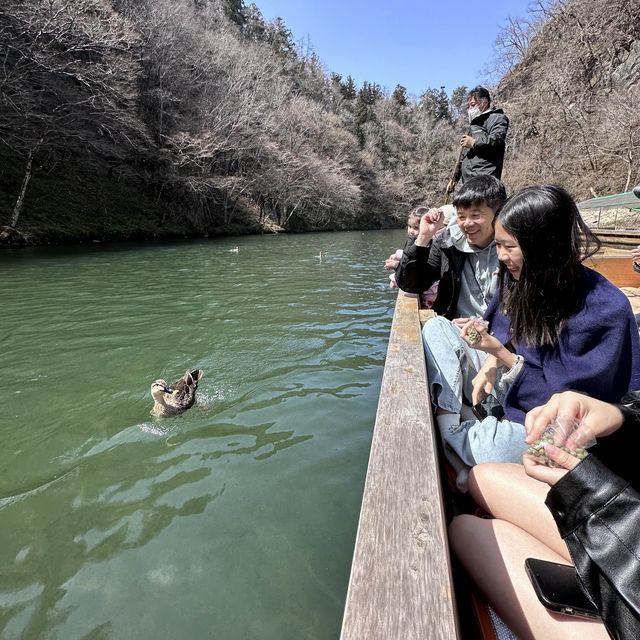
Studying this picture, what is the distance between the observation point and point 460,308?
145 inches

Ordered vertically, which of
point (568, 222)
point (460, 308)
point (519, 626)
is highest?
point (568, 222)

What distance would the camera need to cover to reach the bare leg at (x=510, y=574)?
1164mm

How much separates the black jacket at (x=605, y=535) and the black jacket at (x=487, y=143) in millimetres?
4645

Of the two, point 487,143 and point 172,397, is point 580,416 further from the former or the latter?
point 487,143

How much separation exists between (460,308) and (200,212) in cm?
2761

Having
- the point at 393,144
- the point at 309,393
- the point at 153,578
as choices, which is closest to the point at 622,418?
the point at 153,578

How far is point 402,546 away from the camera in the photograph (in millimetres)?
1141

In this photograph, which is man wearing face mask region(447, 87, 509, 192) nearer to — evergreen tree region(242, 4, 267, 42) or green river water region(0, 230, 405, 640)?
green river water region(0, 230, 405, 640)

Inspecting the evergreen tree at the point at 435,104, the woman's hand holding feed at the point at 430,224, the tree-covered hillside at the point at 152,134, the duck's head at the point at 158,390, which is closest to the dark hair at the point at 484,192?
the woman's hand holding feed at the point at 430,224

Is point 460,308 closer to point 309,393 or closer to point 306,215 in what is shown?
point 309,393

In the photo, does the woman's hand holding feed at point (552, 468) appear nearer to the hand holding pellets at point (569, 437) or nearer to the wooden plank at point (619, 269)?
the hand holding pellets at point (569, 437)

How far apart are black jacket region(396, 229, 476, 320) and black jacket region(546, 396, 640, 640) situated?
259 centimetres

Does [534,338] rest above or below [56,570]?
above

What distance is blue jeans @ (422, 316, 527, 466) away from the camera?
6.29 feet
